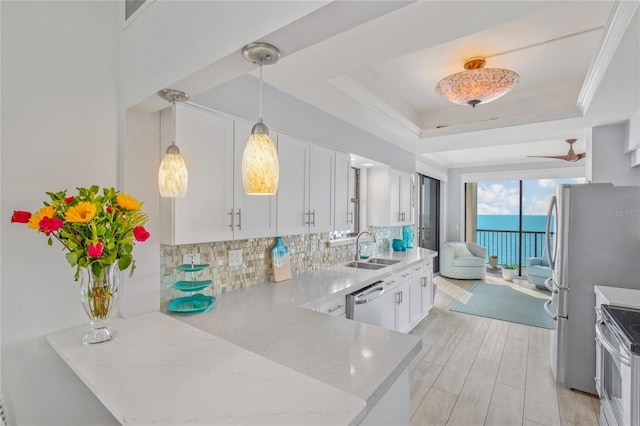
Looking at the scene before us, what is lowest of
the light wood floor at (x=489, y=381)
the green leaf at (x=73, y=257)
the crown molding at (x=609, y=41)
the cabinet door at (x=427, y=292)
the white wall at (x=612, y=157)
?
the light wood floor at (x=489, y=381)

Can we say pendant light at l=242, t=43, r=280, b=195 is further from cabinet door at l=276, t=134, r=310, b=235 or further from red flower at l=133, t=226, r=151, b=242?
cabinet door at l=276, t=134, r=310, b=235

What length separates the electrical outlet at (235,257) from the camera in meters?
2.29

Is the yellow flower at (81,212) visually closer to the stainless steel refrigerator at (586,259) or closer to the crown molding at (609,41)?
the crown molding at (609,41)

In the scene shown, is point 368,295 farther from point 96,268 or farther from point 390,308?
point 96,268

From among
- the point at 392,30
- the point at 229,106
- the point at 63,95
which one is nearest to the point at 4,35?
the point at 63,95

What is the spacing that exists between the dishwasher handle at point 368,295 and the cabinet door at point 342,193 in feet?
2.25

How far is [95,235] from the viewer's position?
4.14 ft

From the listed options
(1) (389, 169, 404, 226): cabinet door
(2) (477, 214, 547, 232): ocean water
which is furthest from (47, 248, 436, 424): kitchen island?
(2) (477, 214, 547, 232): ocean water

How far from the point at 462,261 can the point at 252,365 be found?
656cm

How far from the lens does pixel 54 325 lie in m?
1.49

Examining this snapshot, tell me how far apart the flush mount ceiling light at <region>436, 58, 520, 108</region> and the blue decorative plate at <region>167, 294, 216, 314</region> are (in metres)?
2.54

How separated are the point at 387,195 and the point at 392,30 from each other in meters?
2.59

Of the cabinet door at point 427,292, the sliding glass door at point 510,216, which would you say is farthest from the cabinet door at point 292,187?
the sliding glass door at point 510,216

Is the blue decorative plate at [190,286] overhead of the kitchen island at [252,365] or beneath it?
→ overhead
